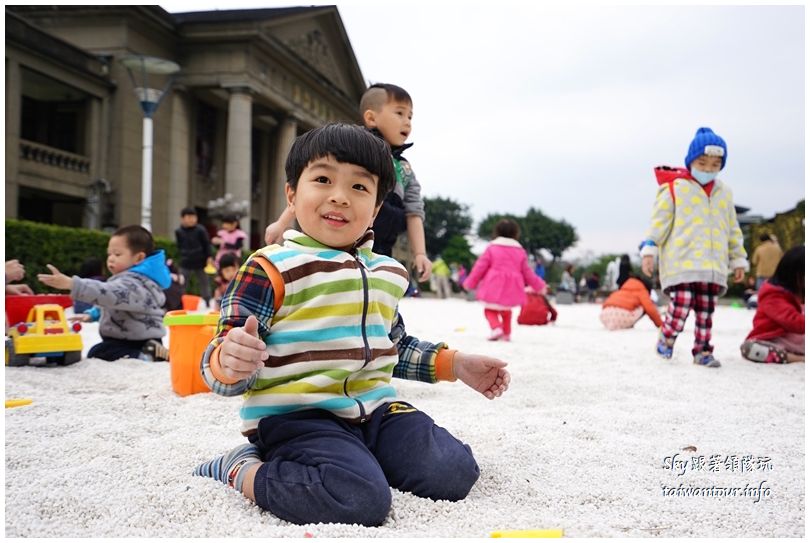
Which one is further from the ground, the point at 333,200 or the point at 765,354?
the point at 333,200

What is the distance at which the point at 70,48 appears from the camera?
1772 cm

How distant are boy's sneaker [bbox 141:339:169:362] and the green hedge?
581cm

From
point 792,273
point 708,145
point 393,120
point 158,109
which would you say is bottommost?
point 792,273

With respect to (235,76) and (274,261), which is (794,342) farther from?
(235,76)

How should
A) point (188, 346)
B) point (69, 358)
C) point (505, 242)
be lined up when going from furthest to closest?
point (505, 242) → point (69, 358) → point (188, 346)

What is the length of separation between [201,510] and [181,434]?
0.84 metres

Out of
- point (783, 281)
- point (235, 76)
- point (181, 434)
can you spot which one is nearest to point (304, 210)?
point (181, 434)

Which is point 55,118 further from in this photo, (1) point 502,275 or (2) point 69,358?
(2) point 69,358

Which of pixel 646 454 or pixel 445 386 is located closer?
pixel 646 454

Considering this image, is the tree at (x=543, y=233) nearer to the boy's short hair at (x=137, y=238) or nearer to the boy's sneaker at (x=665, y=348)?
the boy's sneaker at (x=665, y=348)

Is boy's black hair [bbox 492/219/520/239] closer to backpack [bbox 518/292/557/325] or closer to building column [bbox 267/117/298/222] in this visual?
backpack [bbox 518/292/557/325]

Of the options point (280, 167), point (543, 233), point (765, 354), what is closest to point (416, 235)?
point (765, 354)

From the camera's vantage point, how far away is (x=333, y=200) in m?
1.80

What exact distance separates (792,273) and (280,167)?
23.9 m
